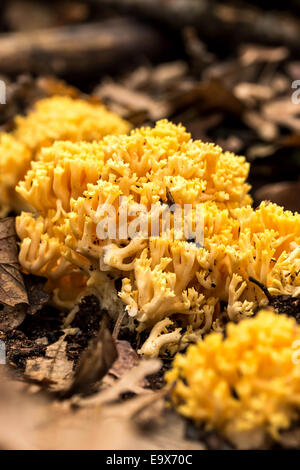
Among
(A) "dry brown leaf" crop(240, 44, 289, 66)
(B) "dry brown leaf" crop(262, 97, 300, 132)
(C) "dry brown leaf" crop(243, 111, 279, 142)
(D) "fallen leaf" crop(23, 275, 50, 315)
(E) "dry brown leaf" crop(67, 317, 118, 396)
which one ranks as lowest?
(E) "dry brown leaf" crop(67, 317, 118, 396)

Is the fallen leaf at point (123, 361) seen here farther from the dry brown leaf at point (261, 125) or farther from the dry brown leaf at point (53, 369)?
the dry brown leaf at point (261, 125)

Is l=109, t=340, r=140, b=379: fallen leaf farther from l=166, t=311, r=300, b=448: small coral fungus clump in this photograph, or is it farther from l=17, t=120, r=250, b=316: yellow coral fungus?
l=166, t=311, r=300, b=448: small coral fungus clump

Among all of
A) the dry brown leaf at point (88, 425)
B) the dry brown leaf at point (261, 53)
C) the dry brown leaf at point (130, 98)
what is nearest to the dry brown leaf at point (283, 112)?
the dry brown leaf at point (261, 53)

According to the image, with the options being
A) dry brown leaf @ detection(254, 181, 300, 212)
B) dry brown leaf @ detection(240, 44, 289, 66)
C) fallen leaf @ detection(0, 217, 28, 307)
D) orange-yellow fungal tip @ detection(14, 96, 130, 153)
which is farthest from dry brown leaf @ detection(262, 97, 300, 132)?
fallen leaf @ detection(0, 217, 28, 307)

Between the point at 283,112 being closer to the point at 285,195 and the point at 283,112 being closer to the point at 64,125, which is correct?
the point at 285,195

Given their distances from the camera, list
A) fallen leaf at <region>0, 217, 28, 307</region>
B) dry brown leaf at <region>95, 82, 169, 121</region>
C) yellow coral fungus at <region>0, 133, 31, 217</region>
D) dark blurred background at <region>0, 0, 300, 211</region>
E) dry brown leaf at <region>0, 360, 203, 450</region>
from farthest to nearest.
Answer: dry brown leaf at <region>95, 82, 169, 121</region> < dark blurred background at <region>0, 0, 300, 211</region> < yellow coral fungus at <region>0, 133, 31, 217</region> < fallen leaf at <region>0, 217, 28, 307</region> < dry brown leaf at <region>0, 360, 203, 450</region>

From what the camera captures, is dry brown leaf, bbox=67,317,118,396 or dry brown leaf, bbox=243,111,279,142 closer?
dry brown leaf, bbox=67,317,118,396
